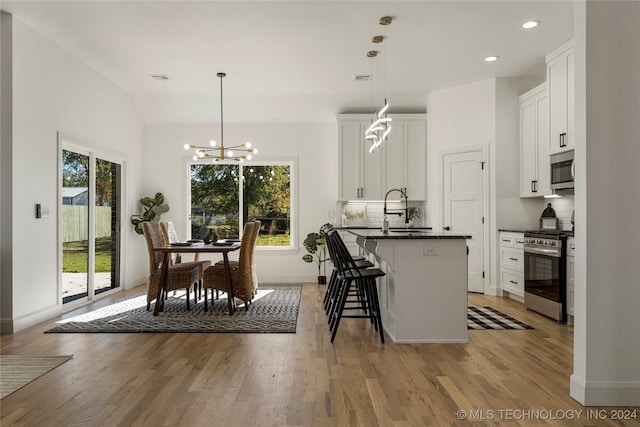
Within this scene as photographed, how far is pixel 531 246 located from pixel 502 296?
1.20m

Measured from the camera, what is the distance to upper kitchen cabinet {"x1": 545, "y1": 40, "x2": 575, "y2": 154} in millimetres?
4527

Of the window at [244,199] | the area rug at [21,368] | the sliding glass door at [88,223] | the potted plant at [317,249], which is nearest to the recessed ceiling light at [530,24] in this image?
the potted plant at [317,249]

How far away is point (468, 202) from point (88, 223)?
5158mm

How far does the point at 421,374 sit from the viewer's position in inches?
114

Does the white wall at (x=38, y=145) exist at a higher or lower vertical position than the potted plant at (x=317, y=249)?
higher

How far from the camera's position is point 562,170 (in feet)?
15.3

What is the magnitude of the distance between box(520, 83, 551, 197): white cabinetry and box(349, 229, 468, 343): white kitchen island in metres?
2.26

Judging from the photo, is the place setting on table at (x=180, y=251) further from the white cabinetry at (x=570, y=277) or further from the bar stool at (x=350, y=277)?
the white cabinetry at (x=570, y=277)

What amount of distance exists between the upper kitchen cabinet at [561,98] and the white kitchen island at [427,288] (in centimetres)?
205

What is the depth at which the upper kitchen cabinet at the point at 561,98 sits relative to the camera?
4.53 m

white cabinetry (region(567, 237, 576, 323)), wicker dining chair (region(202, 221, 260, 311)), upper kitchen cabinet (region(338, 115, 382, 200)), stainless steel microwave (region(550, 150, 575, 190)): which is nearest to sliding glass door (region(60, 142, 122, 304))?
wicker dining chair (region(202, 221, 260, 311))

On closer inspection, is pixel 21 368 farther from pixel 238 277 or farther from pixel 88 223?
pixel 88 223

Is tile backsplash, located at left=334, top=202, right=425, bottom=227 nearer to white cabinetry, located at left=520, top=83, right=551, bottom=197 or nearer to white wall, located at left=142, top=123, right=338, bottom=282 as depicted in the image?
white wall, located at left=142, top=123, right=338, bottom=282

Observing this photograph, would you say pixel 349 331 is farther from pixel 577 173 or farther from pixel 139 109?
pixel 139 109
